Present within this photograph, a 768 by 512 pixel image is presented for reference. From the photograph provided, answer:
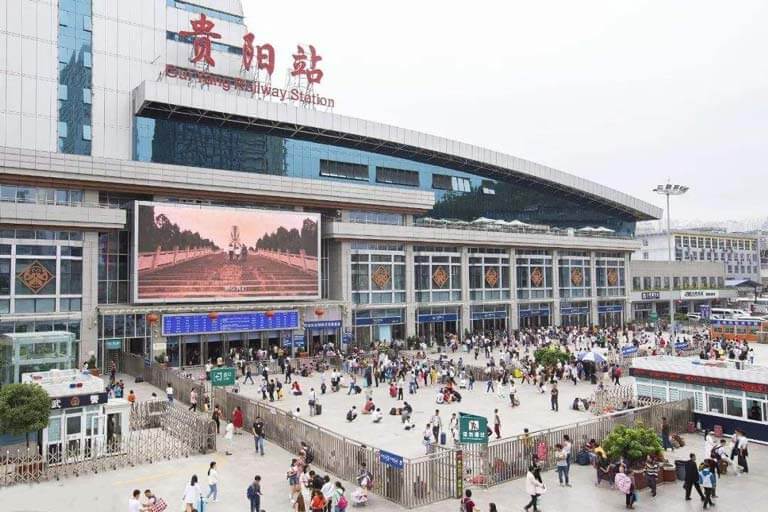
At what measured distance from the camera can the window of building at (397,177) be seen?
63.8m

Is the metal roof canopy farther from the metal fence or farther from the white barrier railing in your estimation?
the metal fence

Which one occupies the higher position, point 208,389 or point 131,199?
point 131,199

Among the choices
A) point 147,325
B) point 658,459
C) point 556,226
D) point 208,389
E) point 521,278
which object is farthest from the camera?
point 556,226

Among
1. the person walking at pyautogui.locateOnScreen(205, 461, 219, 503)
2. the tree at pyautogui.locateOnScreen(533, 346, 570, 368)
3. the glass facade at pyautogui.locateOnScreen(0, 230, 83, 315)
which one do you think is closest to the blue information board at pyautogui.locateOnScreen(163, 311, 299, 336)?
the glass facade at pyautogui.locateOnScreen(0, 230, 83, 315)

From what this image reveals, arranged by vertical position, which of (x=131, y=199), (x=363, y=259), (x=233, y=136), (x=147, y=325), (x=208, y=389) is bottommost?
(x=208, y=389)

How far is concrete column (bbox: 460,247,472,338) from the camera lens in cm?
6412

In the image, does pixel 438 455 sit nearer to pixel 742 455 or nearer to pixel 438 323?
pixel 742 455

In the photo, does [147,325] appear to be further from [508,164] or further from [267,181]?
[508,164]

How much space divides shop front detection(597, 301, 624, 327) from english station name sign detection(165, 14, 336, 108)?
143ft

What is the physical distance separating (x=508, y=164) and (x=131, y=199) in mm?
43406

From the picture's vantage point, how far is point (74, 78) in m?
47.7

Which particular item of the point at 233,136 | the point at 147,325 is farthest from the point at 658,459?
the point at 233,136

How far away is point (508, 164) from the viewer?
242ft

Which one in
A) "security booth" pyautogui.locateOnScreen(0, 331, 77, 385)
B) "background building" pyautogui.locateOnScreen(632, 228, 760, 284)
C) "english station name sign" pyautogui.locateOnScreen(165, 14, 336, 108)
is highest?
"english station name sign" pyautogui.locateOnScreen(165, 14, 336, 108)
